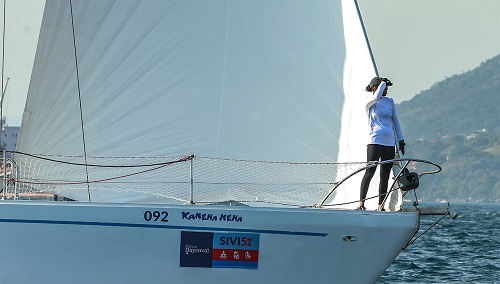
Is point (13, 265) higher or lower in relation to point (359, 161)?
lower

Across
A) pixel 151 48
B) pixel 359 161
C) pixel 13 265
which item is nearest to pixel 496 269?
pixel 359 161

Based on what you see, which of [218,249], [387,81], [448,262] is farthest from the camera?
Result: [448,262]

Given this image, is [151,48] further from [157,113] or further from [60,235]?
[60,235]

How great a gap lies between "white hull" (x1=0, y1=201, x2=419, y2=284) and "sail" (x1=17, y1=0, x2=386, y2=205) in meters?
1.16

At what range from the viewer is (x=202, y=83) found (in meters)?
11.4

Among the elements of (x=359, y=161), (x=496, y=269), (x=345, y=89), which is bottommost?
(x=496, y=269)

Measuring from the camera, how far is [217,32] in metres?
11.5

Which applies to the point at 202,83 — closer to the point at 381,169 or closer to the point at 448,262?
the point at 381,169

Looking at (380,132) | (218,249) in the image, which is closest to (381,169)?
(380,132)

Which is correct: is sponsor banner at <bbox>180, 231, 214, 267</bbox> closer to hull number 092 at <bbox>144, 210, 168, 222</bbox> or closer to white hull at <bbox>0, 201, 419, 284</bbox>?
white hull at <bbox>0, 201, 419, 284</bbox>

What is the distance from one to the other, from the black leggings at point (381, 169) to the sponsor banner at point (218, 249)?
4.12ft

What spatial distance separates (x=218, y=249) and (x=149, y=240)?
24.8 inches

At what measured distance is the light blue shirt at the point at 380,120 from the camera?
10.8 metres

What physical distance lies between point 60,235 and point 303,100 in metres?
2.89
